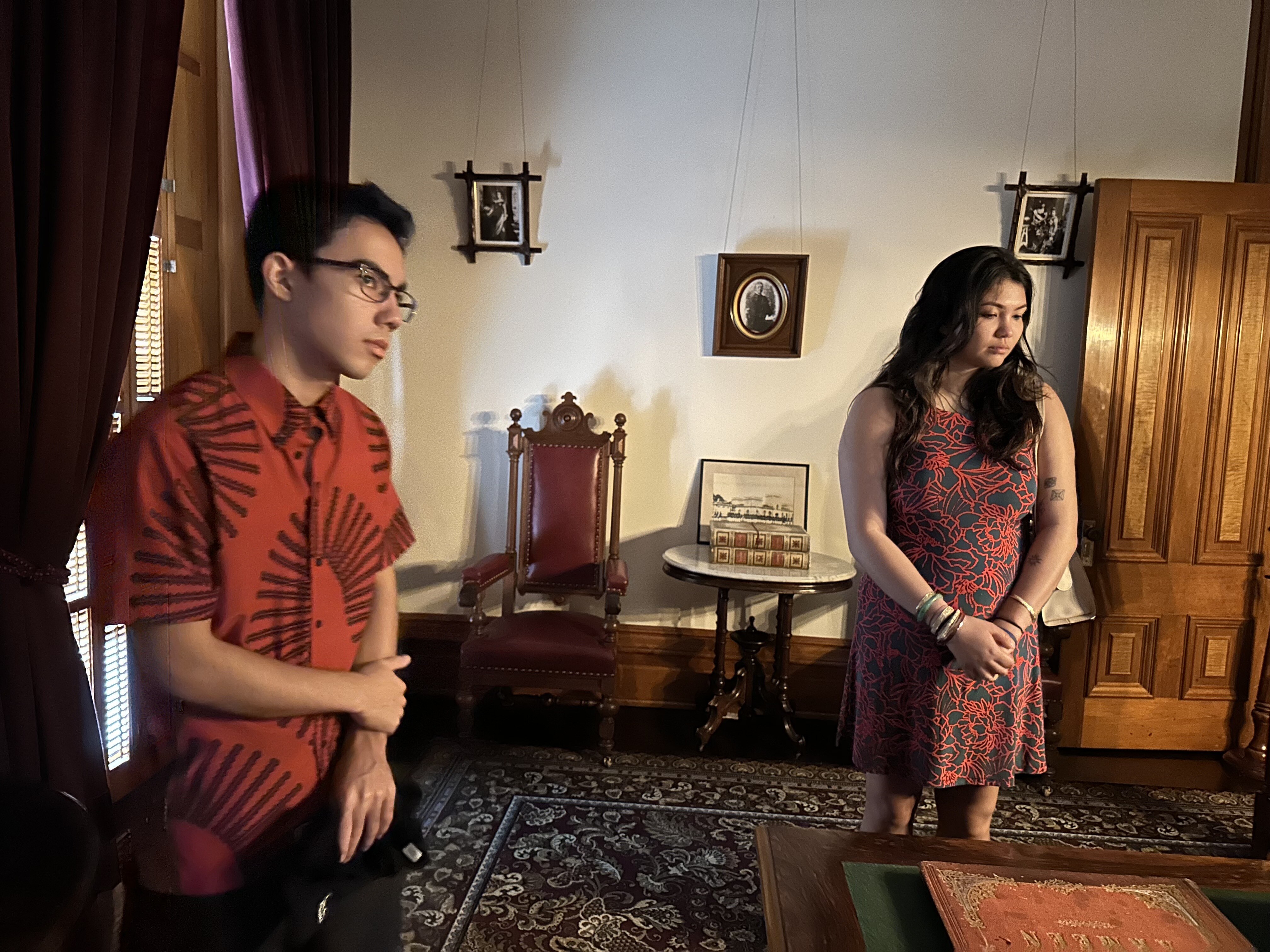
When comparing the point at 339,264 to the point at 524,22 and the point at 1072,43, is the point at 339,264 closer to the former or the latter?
the point at 524,22

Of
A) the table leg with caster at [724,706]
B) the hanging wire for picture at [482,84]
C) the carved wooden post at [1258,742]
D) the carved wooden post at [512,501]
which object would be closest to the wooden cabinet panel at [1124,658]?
the carved wooden post at [1258,742]

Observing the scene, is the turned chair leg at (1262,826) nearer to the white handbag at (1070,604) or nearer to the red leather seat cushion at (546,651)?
the white handbag at (1070,604)

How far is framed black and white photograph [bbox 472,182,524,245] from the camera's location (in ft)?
7.98

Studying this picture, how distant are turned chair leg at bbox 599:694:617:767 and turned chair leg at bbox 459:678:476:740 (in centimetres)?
34

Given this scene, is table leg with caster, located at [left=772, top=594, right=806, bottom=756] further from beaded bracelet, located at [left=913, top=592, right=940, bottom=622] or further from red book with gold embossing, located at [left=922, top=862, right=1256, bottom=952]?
red book with gold embossing, located at [left=922, top=862, right=1256, bottom=952]

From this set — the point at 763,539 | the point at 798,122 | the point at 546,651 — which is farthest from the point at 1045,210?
the point at 546,651

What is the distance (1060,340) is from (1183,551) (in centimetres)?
72

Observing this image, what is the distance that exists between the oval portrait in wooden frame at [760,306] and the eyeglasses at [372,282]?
2.31m

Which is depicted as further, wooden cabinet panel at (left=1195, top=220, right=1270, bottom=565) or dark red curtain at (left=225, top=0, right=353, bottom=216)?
wooden cabinet panel at (left=1195, top=220, right=1270, bottom=565)

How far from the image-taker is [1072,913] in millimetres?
752

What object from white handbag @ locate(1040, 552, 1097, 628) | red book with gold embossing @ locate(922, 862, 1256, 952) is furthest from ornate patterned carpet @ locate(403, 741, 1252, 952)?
red book with gold embossing @ locate(922, 862, 1256, 952)

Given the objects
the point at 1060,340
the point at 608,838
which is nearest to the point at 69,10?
the point at 608,838

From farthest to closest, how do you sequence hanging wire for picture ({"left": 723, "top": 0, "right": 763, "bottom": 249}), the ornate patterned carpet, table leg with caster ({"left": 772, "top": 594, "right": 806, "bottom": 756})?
hanging wire for picture ({"left": 723, "top": 0, "right": 763, "bottom": 249}), table leg with caster ({"left": 772, "top": 594, "right": 806, "bottom": 756}), the ornate patterned carpet

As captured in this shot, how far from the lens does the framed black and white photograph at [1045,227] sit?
95.7 inches
